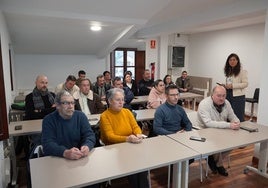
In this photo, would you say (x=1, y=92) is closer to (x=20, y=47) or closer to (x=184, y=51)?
(x=20, y=47)

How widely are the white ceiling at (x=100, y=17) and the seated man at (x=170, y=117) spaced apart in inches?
62.7

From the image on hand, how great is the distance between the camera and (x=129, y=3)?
3340 millimetres

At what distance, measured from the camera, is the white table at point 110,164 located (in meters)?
1.48

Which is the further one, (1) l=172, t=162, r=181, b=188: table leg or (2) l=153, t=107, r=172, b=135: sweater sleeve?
(2) l=153, t=107, r=172, b=135: sweater sleeve

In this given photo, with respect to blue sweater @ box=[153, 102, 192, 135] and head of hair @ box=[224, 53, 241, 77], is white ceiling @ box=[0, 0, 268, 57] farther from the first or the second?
blue sweater @ box=[153, 102, 192, 135]

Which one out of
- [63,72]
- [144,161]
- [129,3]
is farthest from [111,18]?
[63,72]

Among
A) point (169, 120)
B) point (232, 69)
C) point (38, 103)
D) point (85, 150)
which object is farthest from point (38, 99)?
point (232, 69)

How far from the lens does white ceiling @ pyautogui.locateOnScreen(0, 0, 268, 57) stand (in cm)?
321

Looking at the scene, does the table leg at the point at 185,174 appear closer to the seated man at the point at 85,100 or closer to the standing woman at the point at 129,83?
the seated man at the point at 85,100

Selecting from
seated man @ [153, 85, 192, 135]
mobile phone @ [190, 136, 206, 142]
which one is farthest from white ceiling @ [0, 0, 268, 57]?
mobile phone @ [190, 136, 206, 142]

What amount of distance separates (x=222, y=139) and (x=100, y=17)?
2662 mm

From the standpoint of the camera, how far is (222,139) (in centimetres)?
226

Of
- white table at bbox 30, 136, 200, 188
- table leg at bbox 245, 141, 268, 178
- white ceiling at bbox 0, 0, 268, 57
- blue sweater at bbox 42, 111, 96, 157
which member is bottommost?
table leg at bbox 245, 141, 268, 178

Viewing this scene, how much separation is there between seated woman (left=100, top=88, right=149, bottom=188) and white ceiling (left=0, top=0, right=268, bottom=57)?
1.73 metres
